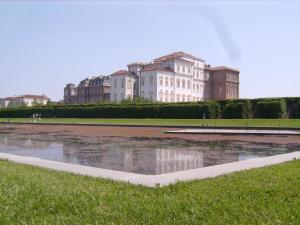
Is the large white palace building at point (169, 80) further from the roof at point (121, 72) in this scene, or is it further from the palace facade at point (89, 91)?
the palace facade at point (89, 91)

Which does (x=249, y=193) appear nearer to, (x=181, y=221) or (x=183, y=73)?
(x=181, y=221)

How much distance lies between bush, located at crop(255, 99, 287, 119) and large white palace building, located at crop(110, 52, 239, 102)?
178 ft

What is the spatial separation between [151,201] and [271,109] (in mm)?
46230

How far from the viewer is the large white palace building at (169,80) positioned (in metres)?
107

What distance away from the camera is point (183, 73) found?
113 metres

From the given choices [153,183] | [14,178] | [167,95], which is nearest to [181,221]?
[153,183]

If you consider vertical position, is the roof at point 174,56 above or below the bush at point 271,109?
above

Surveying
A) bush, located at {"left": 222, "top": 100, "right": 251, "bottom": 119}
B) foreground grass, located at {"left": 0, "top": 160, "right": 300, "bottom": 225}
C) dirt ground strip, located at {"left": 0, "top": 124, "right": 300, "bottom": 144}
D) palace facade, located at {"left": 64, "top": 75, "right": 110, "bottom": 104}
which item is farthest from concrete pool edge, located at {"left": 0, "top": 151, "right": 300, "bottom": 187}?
palace facade, located at {"left": 64, "top": 75, "right": 110, "bottom": 104}

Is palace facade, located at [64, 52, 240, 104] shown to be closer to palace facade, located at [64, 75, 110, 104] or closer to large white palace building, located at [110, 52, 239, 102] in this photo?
large white palace building, located at [110, 52, 239, 102]

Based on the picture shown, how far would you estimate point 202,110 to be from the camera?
56.2 meters

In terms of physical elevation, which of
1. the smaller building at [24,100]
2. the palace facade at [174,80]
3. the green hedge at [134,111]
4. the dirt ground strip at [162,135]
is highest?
the palace facade at [174,80]

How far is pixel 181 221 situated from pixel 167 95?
10406cm

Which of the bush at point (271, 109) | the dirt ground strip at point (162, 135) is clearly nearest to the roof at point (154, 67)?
the bush at point (271, 109)

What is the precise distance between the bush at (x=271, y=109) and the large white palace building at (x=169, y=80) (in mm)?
54163
